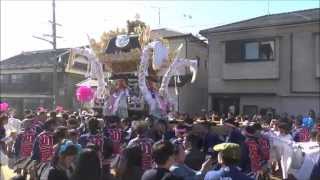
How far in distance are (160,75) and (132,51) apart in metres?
1.12

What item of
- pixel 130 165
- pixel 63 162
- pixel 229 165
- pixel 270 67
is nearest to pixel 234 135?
pixel 130 165

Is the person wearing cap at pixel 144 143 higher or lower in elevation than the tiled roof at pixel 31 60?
lower

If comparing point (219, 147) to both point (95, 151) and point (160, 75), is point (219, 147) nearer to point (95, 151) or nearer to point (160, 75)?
point (95, 151)

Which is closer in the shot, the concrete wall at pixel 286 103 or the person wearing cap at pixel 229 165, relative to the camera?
the person wearing cap at pixel 229 165

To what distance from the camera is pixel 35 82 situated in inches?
1490

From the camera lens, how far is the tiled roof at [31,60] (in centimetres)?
3772

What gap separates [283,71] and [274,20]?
2.68 m

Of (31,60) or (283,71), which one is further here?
(31,60)

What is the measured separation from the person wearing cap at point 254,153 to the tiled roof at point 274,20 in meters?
14.7

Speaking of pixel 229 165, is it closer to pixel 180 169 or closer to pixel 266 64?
pixel 180 169

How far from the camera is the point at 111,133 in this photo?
9.56 meters

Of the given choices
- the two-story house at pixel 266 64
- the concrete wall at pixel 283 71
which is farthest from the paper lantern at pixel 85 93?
the concrete wall at pixel 283 71

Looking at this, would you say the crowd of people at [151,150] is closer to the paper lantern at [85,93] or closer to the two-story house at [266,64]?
the paper lantern at [85,93]

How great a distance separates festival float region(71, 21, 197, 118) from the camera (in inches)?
476
